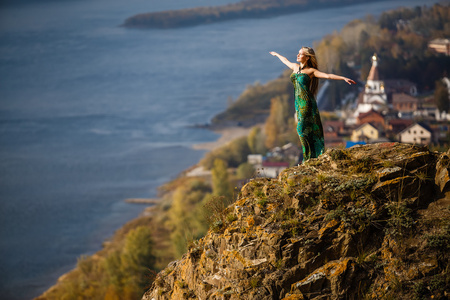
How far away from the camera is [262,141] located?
2857 inches

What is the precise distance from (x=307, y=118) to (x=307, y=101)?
234 mm

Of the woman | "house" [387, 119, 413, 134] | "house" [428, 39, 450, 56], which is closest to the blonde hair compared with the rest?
the woman

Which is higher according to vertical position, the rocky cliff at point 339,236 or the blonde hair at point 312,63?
the blonde hair at point 312,63

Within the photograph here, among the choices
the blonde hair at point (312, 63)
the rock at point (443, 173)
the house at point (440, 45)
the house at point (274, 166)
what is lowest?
the house at point (274, 166)

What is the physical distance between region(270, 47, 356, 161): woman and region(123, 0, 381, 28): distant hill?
382ft

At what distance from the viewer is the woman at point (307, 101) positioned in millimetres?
9258

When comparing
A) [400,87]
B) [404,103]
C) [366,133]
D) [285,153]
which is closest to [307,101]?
[366,133]

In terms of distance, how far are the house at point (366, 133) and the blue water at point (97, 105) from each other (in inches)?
750

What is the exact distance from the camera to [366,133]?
60.8 meters

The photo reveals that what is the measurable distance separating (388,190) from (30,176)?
73113mm

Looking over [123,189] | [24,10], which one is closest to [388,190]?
[123,189]

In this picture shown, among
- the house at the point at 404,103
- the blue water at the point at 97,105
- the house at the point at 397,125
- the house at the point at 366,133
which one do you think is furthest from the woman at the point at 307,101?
the house at the point at 404,103

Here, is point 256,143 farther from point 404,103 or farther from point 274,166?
point 404,103

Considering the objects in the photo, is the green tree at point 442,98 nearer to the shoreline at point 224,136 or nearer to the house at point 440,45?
the house at point 440,45
